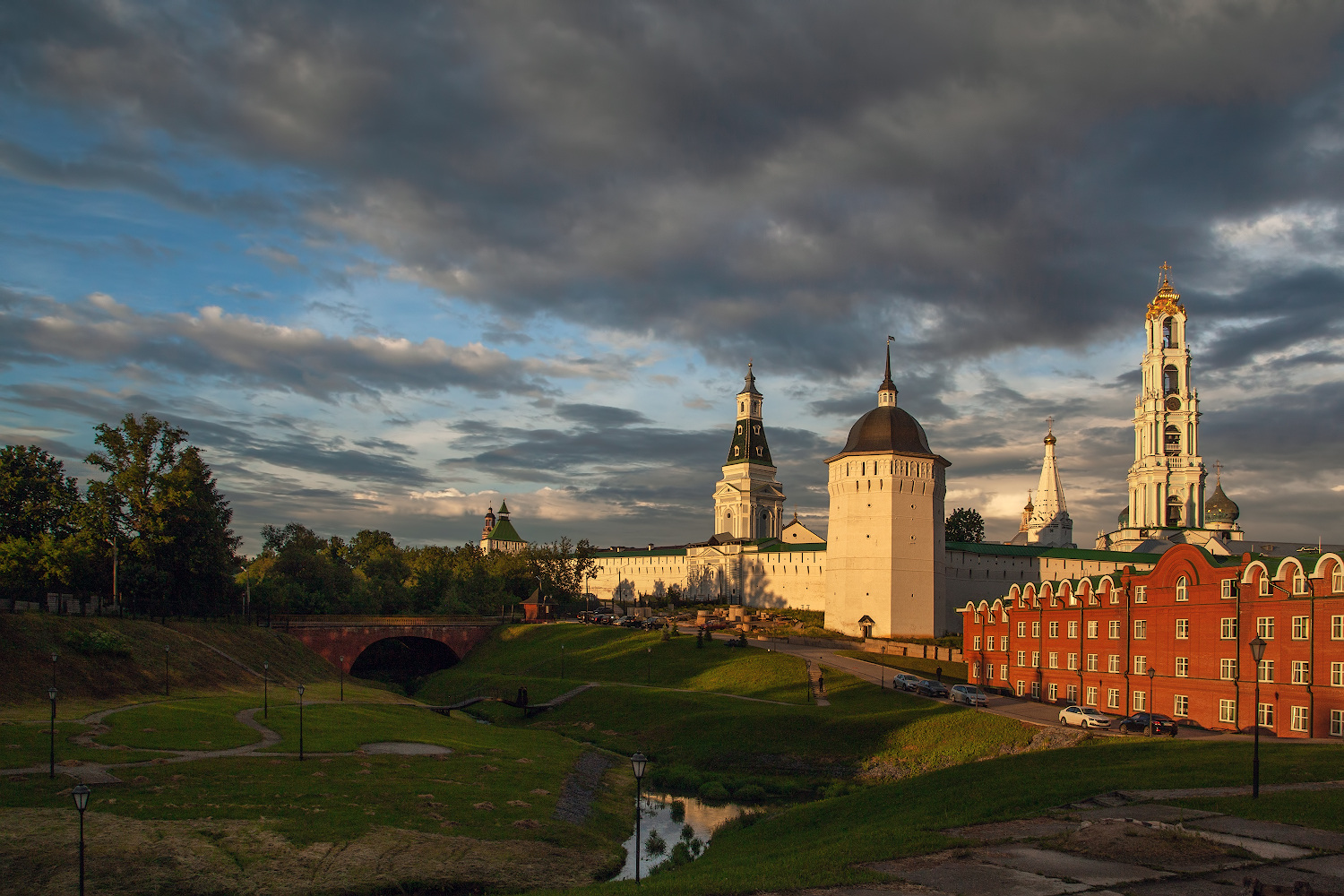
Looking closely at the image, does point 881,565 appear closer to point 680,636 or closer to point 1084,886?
point 680,636

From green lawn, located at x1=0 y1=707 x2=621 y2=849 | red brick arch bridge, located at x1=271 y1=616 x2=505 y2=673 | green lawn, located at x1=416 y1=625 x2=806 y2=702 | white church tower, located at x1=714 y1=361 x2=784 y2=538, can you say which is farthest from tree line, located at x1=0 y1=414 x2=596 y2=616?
white church tower, located at x1=714 y1=361 x2=784 y2=538

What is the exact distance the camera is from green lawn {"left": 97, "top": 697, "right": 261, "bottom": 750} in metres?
33.5

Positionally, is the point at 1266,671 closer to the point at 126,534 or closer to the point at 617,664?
the point at 617,664

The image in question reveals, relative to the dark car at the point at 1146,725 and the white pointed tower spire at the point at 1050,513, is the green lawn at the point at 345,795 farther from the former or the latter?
the white pointed tower spire at the point at 1050,513

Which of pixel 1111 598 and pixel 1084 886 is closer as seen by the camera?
pixel 1084 886

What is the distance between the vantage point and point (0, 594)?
191 feet

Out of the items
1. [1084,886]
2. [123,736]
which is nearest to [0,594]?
[123,736]

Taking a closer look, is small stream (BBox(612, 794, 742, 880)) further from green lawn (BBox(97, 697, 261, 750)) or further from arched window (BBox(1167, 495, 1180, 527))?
arched window (BBox(1167, 495, 1180, 527))

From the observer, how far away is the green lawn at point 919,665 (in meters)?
67.2

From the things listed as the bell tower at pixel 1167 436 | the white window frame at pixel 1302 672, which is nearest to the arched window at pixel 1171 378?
the bell tower at pixel 1167 436

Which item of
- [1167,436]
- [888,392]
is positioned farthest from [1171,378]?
[888,392]

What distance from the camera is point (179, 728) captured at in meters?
36.5

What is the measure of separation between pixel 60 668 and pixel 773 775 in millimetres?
33226

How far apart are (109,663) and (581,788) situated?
25860 mm
